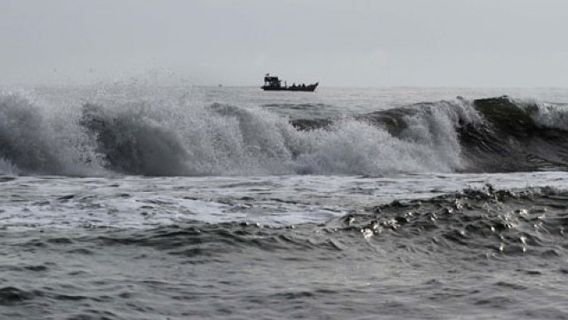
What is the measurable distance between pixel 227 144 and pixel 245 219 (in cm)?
769

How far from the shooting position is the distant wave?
567 inches

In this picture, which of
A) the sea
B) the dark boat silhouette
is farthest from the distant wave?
the dark boat silhouette

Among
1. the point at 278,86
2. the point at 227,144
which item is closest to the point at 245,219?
the point at 227,144

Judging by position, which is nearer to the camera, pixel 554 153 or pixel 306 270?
pixel 306 270

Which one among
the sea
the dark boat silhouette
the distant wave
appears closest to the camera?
the sea

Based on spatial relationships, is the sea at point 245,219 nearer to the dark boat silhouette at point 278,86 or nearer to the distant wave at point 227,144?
the distant wave at point 227,144

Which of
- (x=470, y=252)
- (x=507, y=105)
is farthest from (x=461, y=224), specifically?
(x=507, y=105)

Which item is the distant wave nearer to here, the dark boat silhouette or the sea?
the sea

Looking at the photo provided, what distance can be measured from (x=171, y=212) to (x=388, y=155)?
28.0 ft

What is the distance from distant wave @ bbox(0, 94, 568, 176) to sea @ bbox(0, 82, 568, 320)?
5cm

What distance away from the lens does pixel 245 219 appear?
8.57 meters

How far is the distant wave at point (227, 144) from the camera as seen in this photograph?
1441cm

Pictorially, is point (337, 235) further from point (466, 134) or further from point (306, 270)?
point (466, 134)

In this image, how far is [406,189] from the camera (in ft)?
39.0
